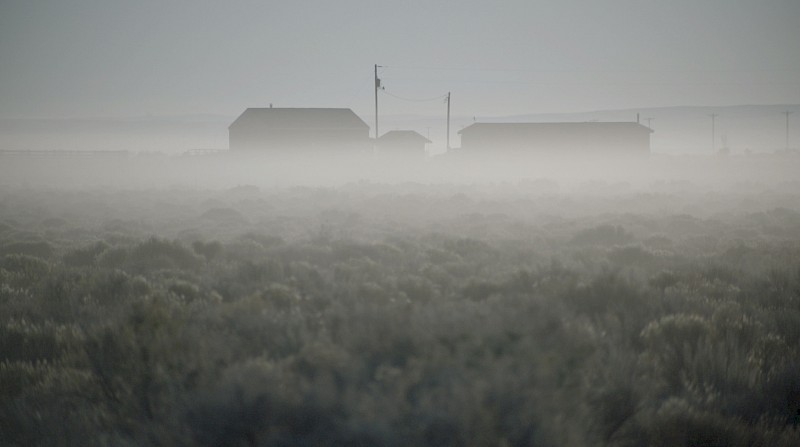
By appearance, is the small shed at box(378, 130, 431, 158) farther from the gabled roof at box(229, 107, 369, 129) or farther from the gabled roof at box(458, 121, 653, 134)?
the gabled roof at box(229, 107, 369, 129)

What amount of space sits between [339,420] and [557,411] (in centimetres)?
115

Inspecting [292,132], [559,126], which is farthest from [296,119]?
[559,126]

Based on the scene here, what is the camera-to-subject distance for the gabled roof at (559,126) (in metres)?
63.3

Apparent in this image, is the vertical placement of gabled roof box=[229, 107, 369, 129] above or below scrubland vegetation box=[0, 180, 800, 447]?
above

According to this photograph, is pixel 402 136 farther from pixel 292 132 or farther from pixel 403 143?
pixel 292 132

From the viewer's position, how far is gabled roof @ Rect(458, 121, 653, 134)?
6335 cm

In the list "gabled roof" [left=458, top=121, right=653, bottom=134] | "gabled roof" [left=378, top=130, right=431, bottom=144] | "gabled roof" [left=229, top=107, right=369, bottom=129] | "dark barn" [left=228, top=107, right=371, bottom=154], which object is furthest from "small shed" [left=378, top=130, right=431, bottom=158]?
"dark barn" [left=228, top=107, right=371, bottom=154]

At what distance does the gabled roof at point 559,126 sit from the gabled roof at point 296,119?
1559 cm

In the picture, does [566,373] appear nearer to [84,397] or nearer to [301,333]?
[301,333]

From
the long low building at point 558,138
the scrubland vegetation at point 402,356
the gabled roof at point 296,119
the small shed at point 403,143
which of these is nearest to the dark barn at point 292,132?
the gabled roof at point 296,119

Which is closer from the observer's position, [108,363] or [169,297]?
[108,363]

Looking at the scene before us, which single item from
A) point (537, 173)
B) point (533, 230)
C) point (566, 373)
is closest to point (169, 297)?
point (566, 373)

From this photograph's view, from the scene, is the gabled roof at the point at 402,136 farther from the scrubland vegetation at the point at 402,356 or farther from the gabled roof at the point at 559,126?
the scrubland vegetation at the point at 402,356

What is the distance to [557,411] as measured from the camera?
8.76 feet
